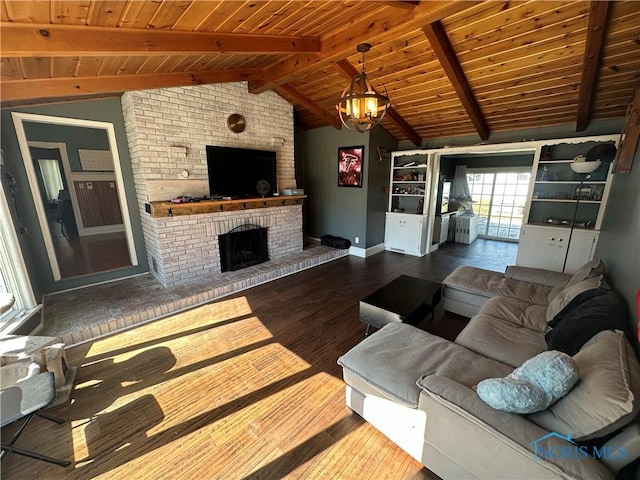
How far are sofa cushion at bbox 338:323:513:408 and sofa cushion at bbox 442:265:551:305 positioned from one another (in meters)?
1.24

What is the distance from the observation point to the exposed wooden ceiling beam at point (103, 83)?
256 centimetres

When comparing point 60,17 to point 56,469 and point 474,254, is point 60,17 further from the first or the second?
point 474,254

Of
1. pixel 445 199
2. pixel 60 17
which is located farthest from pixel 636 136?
pixel 60 17

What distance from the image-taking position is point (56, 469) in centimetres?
150

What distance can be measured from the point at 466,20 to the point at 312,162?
371 centimetres

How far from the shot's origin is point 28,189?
10.2 ft

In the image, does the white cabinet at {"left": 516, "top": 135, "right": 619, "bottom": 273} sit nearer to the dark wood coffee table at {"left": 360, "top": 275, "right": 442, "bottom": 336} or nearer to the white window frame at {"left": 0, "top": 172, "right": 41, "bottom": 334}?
the dark wood coffee table at {"left": 360, "top": 275, "right": 442, "bottom": 336}

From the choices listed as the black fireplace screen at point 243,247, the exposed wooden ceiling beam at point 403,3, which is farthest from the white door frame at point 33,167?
the exposed wooden ceiling beam at point 403,3

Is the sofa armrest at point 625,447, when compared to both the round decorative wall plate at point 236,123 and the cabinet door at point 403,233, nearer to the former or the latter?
the cabinet door at point 403,233

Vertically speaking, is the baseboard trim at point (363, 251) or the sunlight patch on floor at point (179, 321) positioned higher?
the baseboard trim at point (363, 251)

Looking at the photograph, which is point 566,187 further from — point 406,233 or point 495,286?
point 495,286

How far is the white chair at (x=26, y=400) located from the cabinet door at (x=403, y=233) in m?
5.28

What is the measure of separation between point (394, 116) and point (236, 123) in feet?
8.77

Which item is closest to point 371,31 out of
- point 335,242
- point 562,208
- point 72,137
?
point 335,242
